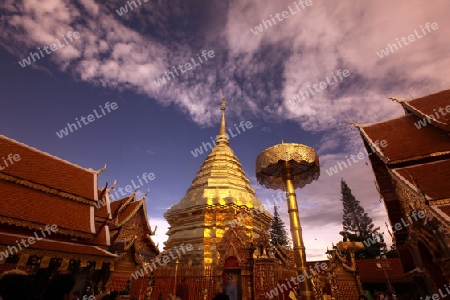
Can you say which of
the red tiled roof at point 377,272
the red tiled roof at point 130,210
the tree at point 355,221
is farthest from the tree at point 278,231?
the red tiled roof at point 130,210

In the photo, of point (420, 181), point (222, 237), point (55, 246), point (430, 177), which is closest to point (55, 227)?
point (55, 246)

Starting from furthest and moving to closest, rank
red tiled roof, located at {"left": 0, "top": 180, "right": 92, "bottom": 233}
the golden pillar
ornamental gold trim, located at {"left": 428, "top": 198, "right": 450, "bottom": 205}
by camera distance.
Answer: red tiled roof, located at {"left": 0, "top": 180, "right": 92, "bottom": 233}
ornamental gold trim, located at {"left": 428, "top": 198, "right": 450, "bottom": 205}
the golden pillar

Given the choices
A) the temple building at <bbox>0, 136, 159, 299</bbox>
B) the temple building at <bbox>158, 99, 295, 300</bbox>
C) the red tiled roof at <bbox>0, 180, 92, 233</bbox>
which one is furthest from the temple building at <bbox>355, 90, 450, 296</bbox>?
the red tiled roof at <bbox>0, 180, 92, 233</bbox>

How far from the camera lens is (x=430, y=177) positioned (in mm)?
6672

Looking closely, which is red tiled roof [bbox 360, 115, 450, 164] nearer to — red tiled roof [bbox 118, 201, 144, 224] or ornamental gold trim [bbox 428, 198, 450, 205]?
ornamental gold trim [bbox 428, 198, 450, 205]

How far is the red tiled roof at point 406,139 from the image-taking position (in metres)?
7.86

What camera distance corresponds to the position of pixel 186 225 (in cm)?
1656

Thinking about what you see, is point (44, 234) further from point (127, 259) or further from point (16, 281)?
point (16, 281)

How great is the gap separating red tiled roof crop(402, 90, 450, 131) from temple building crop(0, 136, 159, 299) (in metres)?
11.7

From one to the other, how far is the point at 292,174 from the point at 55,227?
7.82 m

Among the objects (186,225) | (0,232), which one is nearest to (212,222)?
(186,225)

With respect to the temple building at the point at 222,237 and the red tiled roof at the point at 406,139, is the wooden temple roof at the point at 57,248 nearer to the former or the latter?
the temple building at the point at 222,237

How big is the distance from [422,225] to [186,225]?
43.1 ft

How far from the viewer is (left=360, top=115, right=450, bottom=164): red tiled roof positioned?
310 inches
